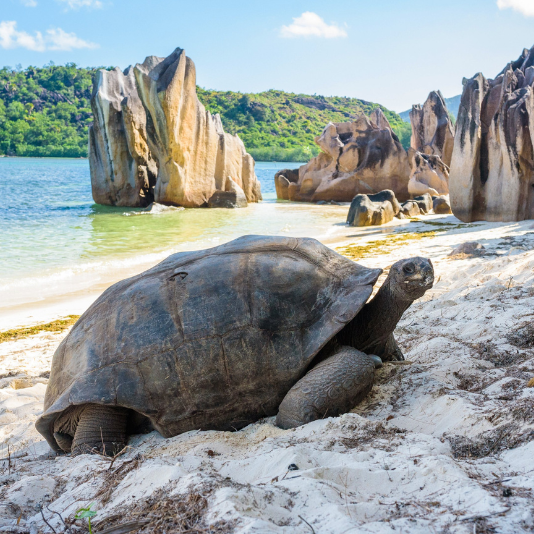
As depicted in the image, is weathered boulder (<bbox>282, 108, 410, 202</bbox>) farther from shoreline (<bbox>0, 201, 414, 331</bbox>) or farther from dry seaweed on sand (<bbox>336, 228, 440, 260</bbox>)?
dry seaweed on sand (<bbox>336, 228, 440, 260</bbox>)

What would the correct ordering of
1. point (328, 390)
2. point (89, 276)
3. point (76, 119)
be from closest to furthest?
point (328, 390) < point (89, 276) < point (76, 119)

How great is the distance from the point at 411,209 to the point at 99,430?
13705 millimetres

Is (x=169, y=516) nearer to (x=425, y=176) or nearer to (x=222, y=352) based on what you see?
(x=222, y=352)

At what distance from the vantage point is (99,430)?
2799 mm

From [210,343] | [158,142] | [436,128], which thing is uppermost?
[436,128]

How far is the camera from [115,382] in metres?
2.69

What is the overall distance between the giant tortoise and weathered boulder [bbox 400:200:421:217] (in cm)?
1252

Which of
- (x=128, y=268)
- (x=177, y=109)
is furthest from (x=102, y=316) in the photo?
(x=177, y=109)

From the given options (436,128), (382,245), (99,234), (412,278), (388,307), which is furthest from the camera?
(436,128)

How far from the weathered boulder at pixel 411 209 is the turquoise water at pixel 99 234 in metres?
1.92

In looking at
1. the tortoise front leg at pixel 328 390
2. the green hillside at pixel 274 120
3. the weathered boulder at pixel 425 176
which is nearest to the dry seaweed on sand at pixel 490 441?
the tortoise front leg at pixel 328 390

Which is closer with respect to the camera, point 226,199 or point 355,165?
point 226,199

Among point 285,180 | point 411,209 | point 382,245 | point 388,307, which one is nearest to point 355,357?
point 388,307

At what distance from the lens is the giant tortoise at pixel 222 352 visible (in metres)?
2.67
